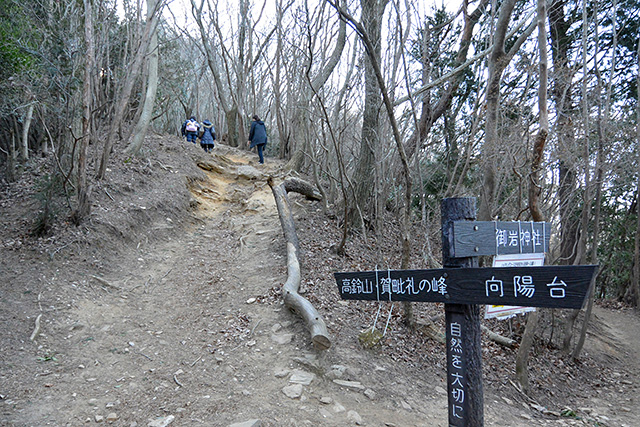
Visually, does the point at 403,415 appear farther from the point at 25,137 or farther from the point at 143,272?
the point at 25,137

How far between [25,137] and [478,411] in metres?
9.38

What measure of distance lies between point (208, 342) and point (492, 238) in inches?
150

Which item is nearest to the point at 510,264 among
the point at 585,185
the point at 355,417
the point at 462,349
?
the point at 462,349

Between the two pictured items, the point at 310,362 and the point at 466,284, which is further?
the point at 310,362

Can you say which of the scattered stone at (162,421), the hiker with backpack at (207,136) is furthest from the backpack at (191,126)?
the scattered stone at (162,421)

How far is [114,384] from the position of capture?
4.02 meters

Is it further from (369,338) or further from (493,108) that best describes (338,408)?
(493,108)

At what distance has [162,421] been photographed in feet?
11.4

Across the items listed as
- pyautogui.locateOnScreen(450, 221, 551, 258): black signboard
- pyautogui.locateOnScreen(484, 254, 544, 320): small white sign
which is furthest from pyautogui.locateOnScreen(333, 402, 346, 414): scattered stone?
pyautogui.locateOnScreen(450, 221, 551, 258): black signboard

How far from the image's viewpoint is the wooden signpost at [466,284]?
81.8 inches

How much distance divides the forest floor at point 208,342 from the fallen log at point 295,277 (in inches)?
7.5

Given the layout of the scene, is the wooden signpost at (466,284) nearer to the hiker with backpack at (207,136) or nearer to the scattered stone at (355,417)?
the scattered stone at (355,417)

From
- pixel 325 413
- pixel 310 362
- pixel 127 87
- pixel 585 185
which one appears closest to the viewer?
pixel 325 413

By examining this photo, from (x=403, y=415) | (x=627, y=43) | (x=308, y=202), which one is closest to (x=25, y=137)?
(x=308, y=202)
